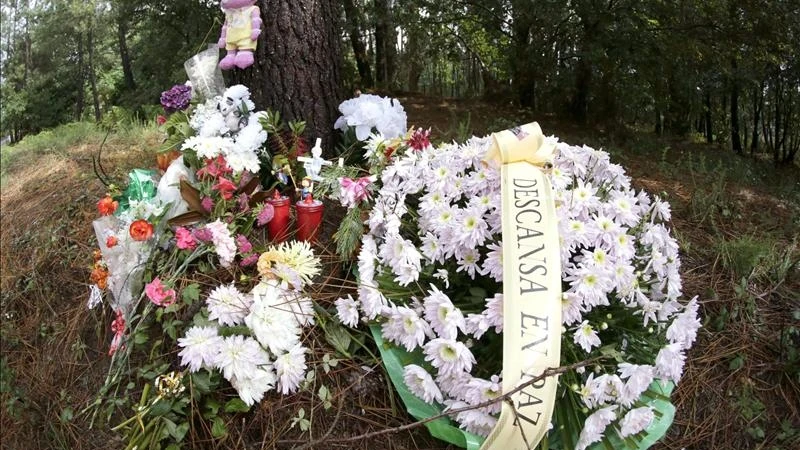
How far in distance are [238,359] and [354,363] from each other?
32 centimetres

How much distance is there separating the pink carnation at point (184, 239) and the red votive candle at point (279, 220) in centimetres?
26

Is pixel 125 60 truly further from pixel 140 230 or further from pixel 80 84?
pixel 140 230

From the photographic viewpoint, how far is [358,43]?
644 cm

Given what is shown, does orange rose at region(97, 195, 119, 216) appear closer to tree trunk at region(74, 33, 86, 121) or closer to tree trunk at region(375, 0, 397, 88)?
tree trunk at region(375, 0, 397, 88)

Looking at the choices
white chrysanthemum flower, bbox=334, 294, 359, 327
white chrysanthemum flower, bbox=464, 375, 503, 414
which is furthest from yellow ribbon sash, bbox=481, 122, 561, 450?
white chrysanthemum flower, bbox=334, 294, 359, 327

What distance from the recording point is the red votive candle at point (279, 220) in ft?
5.72

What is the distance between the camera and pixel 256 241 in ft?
5.72

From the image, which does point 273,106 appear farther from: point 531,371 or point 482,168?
point 531,371

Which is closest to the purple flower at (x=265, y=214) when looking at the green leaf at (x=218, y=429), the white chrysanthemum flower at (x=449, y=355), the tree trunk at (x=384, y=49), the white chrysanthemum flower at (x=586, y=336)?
the green leaf at (x=218, y=429)

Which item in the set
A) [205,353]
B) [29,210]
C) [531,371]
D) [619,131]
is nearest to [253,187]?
[205,353]

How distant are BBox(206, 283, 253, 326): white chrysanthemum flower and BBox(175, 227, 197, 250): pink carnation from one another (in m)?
0.20

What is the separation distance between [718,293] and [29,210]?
11.5 feet

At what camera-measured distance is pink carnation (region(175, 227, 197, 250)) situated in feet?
5.12

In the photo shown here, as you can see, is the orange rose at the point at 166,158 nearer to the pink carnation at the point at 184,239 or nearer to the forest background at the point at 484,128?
the forest background at the point at 484,128
